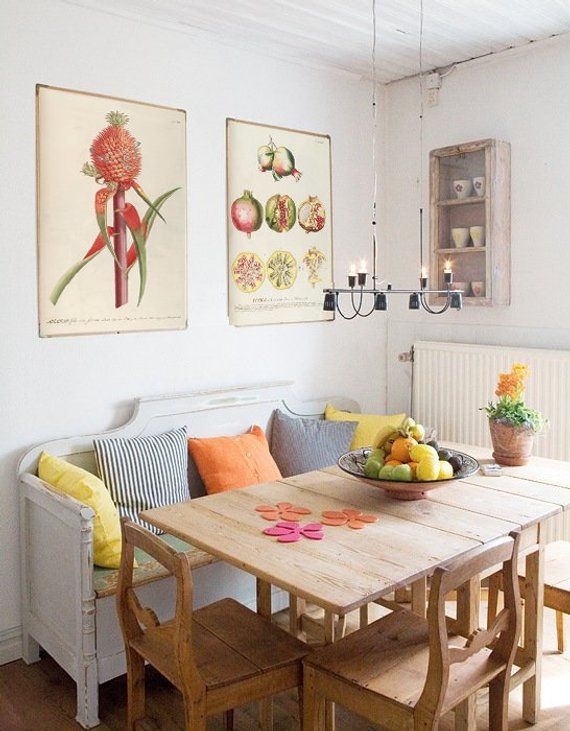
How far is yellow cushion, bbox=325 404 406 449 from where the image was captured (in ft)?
12.7

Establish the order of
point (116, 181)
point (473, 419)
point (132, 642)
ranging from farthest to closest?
1. point (473, 419)
2. point (116, 181)
3. point (132, 642)

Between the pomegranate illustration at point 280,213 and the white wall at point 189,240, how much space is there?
28 centimetres

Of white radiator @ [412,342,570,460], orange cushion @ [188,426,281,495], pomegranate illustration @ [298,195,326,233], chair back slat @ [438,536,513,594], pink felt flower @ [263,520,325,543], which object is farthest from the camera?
pomegranate illustration @ [298,195,326,233]

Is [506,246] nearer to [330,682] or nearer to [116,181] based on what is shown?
[116,181]

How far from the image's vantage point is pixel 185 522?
230 cm

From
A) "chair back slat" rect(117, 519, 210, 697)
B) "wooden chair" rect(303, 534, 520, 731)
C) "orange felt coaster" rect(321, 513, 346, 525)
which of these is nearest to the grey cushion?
"orange felt coaster" rect(321, 513, 346, 525)

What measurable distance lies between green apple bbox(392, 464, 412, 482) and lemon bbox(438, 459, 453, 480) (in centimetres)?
10

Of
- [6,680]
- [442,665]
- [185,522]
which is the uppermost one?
[185,522]

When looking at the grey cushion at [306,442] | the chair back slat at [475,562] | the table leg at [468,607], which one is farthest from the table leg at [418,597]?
the grey cushion at [306,442]

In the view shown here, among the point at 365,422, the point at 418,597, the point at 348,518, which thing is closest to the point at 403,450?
the point at 348,518

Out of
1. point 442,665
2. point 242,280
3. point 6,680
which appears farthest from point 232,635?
point 242,280

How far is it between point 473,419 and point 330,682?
2218mm

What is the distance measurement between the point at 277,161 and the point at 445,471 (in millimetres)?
2017

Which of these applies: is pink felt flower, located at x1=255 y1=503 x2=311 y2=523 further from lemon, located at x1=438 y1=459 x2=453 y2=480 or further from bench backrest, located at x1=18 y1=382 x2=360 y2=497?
bench backrest, located at x1=18 y1=382 x2=360 y2=497
